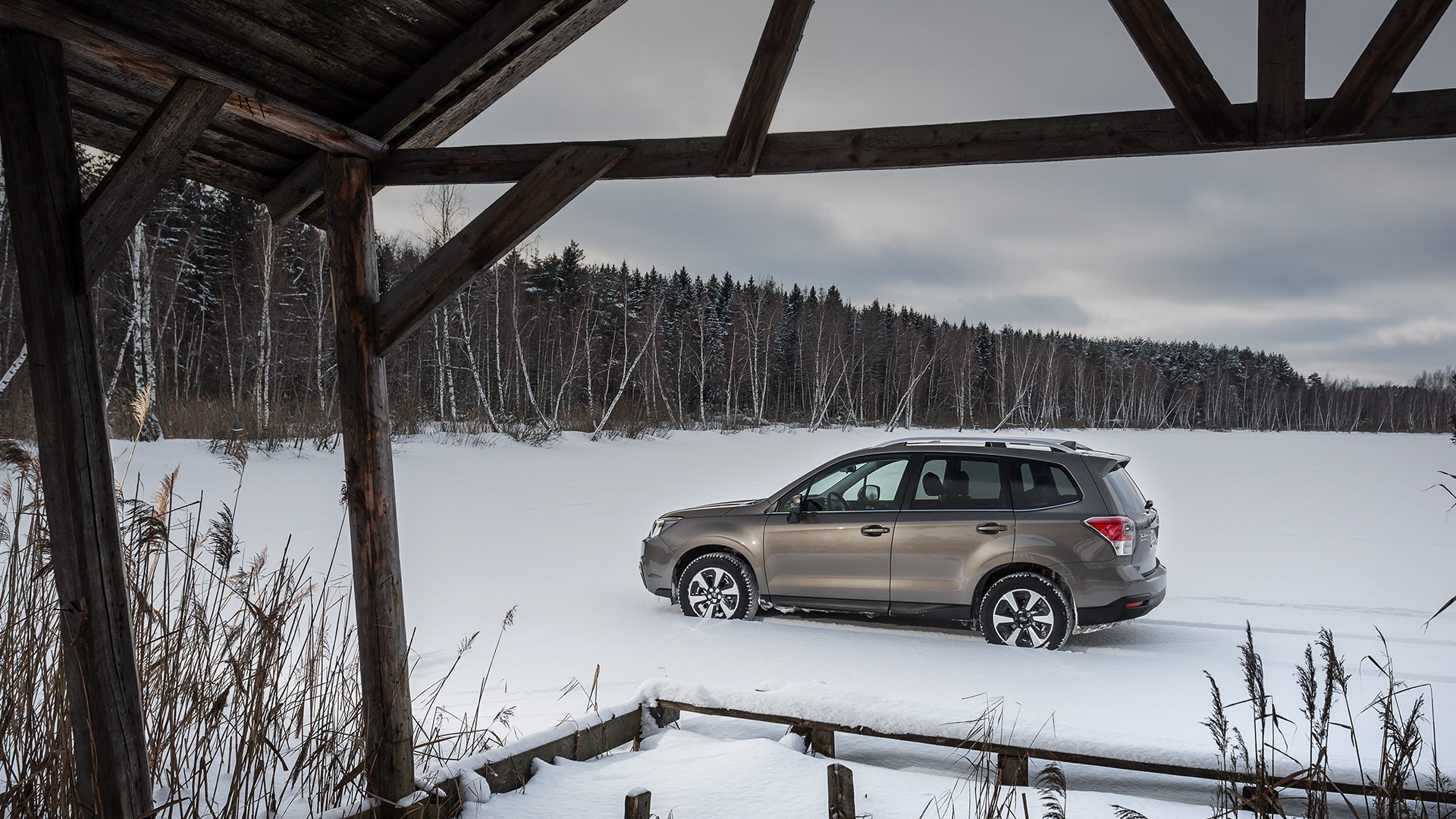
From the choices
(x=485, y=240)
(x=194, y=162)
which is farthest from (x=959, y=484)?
(x=194, y=162)

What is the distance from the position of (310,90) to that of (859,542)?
5.15 m

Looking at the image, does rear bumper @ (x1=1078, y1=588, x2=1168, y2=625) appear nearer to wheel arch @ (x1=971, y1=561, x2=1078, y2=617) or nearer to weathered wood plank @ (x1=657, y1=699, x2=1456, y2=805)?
wheel arch @ (x1=971, y1=561, x2=1078, y2=617)

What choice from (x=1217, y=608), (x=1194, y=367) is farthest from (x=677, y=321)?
(x=1194, y=367)

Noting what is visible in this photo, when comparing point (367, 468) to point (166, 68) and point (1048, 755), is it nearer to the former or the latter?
point (166, 68)

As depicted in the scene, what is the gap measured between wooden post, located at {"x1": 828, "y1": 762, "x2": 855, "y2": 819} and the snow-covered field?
65 centimetres

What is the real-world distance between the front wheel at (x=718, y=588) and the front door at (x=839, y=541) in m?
0.23

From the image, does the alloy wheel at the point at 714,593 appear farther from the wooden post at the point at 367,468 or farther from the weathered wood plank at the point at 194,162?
the weathered wood plank at the point at 194,162

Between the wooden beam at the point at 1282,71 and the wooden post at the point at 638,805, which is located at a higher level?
the wooden beam at the point at 1282,71

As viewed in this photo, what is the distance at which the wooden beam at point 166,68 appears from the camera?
2.79m

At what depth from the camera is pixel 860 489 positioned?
7.62 m

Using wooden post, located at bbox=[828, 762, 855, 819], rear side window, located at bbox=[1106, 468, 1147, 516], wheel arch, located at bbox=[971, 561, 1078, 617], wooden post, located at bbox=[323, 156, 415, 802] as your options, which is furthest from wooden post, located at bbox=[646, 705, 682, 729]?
rear side window, located at bbox=[1106, 468, 1147, 516]

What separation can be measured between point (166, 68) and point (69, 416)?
1.29m

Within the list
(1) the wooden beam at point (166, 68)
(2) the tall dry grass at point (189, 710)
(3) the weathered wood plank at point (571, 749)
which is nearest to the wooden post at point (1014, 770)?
(3) the weathered wood plank at point (571, 749)

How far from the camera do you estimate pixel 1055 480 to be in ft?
22.6
